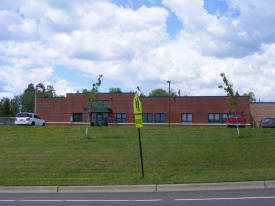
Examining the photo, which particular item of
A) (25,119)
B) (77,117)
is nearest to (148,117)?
(77,117)

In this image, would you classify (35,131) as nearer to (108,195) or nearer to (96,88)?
(96,88)

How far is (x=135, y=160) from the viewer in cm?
1633

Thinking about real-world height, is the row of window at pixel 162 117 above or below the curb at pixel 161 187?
above

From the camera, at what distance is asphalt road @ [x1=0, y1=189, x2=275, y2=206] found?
880 centimetres

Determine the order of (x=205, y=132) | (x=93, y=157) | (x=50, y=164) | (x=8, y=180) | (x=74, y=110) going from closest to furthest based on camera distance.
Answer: (x=8, y=180)
(x=50, y=164)
(x=93, y=157)
(x=205, y=132)
(x=74, y=110)

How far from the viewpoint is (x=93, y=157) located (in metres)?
17.2

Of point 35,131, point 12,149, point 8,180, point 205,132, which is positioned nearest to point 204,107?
point 205,132

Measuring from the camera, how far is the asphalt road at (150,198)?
8805 mm

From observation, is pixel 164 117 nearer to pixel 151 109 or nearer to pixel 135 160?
pixel 151 109

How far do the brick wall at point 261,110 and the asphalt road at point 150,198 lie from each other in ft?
143

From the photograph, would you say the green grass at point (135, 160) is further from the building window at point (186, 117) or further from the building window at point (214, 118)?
the building window at point (186, 117)

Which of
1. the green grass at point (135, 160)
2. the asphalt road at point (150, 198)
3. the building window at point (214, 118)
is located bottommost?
the asphalt road at point (150, 198)

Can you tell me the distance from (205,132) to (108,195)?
17856 mm

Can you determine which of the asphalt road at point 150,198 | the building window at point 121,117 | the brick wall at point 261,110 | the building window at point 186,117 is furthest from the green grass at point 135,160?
the brick wall at point 261,110
